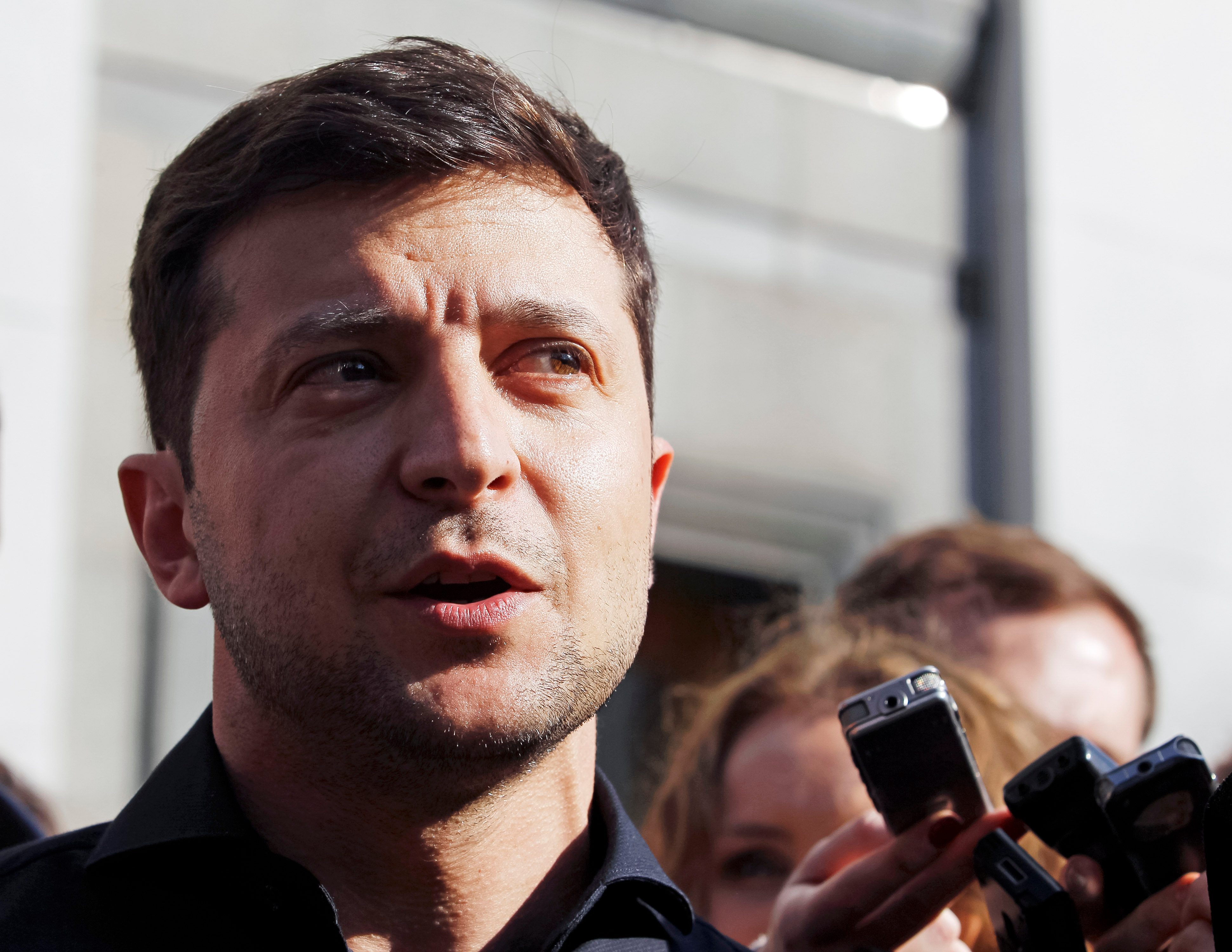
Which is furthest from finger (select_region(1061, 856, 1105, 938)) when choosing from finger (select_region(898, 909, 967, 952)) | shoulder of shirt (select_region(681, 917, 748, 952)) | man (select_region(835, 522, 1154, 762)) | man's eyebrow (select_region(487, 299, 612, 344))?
man (select_region(835, 522, 1154, 762))

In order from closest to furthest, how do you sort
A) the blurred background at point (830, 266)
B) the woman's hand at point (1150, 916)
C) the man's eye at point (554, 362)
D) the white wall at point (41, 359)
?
the woman's hand at point (1150, 916)
the man's eye at point (554, 362)
the white wall at point (41, 359)
the blurred background at point (830, 266)

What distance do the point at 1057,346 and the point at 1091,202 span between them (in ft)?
2.94

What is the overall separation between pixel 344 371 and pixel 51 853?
2.55ft

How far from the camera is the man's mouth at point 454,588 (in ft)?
6.01

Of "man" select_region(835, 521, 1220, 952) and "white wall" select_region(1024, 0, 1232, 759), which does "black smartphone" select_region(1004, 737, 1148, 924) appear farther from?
"white wall" select_region(1024, 0, 1232, 759)

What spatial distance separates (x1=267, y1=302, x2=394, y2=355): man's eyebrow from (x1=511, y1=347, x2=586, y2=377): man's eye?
0.21m

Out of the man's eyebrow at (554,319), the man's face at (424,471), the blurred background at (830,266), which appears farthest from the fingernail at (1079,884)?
the blurred background at (830,266)

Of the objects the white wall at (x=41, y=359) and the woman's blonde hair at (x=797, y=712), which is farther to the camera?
the white wall at (x=41, y=359)

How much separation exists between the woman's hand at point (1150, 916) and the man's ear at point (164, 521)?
1.39 metres

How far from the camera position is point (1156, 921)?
6.62ft

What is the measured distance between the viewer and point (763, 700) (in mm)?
3209

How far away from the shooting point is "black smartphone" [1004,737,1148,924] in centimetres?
205

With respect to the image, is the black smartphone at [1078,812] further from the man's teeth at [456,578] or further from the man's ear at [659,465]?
the man's teeth at [456,578]

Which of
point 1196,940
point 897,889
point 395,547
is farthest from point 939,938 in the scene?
point 395,547
